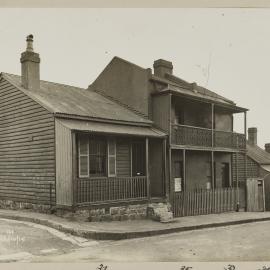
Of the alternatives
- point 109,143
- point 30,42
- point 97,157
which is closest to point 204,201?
point 109,143

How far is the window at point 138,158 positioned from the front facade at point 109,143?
4 cm

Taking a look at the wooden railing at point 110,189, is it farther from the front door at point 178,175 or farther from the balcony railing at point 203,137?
the front door at point 178,175

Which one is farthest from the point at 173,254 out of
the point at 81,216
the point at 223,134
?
the point at 223,134

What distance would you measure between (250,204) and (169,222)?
9356 millimetres

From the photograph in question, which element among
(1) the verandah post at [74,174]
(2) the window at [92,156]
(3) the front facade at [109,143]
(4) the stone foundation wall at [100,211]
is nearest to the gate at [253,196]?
(3) the front facade at [109,143]

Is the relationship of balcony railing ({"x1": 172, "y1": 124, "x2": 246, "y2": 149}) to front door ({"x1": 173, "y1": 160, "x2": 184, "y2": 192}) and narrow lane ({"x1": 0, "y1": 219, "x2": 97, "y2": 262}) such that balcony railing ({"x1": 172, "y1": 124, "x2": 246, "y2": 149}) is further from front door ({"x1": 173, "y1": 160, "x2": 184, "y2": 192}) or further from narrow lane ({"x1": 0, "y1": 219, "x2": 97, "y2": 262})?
narrow lane ({"x1": 0, "y1": 219, "x2": 97, "y2": 262})

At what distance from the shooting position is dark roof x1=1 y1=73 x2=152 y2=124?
55.1 feet

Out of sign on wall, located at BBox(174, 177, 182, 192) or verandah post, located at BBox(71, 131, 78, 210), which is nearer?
verandah post, located at BBox(71, 131, 78, 210)

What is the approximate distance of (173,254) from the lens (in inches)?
449

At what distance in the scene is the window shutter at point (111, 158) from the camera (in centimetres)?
1806

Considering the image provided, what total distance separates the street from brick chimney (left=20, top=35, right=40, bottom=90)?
6.22 meters

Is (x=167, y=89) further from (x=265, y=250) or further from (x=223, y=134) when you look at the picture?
(x=265, y=250)

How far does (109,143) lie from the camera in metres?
18.1

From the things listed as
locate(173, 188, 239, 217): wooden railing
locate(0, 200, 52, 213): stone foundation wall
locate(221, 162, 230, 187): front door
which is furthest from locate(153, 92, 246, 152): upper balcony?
locate(0, 200, 52, 213): stone foundation wall
